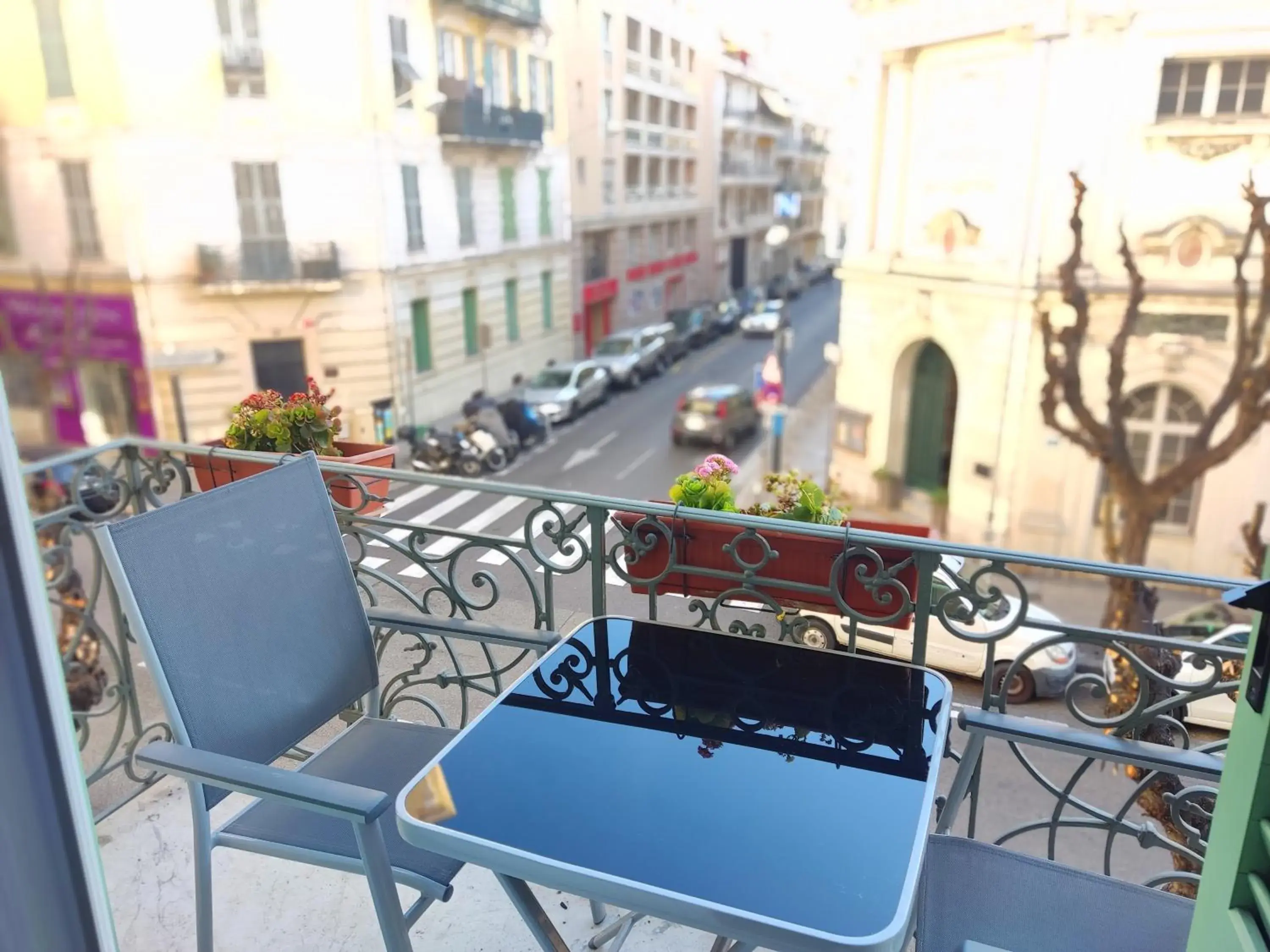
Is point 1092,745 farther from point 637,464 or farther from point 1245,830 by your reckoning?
point 637,464

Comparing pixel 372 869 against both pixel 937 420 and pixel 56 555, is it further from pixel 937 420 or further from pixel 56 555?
pixel 937 420

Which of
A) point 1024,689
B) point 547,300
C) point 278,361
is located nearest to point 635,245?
point 547,300

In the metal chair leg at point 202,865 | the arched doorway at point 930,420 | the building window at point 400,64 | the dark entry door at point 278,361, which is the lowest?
the arched doorway at point 930,420

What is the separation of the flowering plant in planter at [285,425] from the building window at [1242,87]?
29.0 ft

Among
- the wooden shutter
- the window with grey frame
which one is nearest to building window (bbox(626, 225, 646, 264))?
the wooden shutter

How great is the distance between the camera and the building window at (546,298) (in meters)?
13.5

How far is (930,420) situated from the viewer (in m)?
10.4

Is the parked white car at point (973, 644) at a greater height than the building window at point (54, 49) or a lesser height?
lesser

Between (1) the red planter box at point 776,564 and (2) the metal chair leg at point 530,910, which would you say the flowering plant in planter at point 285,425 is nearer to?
(1) the red planter box at point 776,564

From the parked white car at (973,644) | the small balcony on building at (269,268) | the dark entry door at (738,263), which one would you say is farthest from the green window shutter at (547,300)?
the dark entry door at (738,263)

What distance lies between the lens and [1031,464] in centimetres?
955

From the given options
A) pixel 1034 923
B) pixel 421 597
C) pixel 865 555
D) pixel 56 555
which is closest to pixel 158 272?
pixel 56 555

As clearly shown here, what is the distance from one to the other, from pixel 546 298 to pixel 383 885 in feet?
42.8

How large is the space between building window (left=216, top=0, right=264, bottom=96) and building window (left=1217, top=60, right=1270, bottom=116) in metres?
9.10
